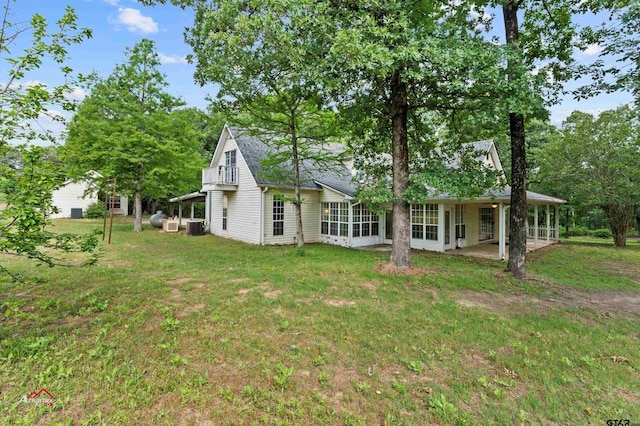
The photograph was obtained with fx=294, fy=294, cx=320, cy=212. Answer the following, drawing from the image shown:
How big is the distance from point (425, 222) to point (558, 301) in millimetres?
7074

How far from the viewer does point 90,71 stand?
16.0 metres

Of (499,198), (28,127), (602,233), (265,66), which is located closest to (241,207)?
(265,66)

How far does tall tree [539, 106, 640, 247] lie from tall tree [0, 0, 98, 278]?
1637 centimetres

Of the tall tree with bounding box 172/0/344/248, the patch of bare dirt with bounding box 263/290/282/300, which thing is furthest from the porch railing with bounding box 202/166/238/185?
the patch of bare dirt with bounding box 263/290/282/300

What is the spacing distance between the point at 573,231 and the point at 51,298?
109ft

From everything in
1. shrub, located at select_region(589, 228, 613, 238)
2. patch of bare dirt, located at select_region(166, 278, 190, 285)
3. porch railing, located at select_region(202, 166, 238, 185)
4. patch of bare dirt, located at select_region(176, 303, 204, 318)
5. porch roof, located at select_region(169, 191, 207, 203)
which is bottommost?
patch of bare dirt, located at select_region(176, 303, 204, 318)

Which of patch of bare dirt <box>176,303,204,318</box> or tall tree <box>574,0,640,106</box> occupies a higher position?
tall tree <box>574,0,640,106</box>

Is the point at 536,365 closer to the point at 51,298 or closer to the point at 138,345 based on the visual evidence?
the point at 138,345

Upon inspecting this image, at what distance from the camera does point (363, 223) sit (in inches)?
543

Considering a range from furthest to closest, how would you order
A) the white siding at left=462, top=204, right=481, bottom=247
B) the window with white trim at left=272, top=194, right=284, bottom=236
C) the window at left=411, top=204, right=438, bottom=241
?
the white siding at left=462, top=204, right=481, bottom=247
the window with white trim at left=272, top=194, right=284, bottom=236
the window at left=411, top=204, right=438, bottom=241

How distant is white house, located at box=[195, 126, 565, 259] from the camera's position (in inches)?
504

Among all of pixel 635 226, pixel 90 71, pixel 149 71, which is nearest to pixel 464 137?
pixel 149 71

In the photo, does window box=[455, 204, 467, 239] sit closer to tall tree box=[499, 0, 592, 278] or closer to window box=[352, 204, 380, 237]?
window box=[352, 204, 380, 237]

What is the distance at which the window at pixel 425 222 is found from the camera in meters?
12.5
